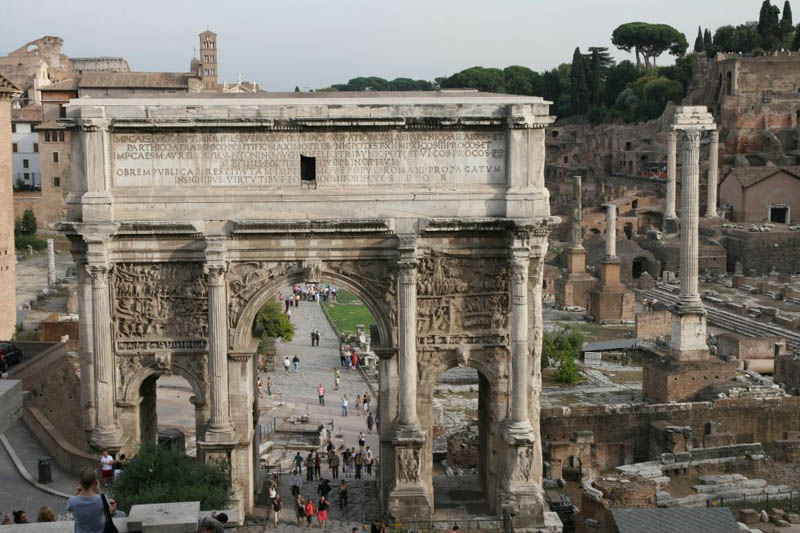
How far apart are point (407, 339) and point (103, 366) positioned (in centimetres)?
510

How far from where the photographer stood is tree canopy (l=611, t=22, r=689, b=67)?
114688 millimetres

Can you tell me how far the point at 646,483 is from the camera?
69.9 ft

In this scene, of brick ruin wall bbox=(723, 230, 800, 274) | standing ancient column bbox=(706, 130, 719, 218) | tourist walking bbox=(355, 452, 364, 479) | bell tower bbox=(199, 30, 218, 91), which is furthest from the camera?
bell tower bbox=(199, 30, 218, 91)

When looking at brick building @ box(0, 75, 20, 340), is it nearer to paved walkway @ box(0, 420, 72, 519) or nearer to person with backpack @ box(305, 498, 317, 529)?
paved walkway @ box(0, 420, 72, 519)

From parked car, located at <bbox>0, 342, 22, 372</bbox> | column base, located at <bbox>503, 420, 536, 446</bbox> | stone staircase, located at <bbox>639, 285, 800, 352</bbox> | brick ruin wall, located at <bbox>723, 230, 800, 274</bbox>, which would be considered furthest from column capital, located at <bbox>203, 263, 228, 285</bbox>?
brick ruin wall, located at <bbox>723, 230, 800, 274</bbox>

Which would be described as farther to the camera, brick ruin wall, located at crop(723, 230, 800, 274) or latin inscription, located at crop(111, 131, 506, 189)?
brick ruin wall, located at crop(723, 230, 800, 274)

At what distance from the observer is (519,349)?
18641 mm

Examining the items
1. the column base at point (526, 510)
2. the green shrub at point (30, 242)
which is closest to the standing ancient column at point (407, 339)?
the column base at point (526, 510)

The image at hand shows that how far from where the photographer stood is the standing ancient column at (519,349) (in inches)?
730

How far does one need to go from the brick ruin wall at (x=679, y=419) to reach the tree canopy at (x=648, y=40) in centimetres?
9282

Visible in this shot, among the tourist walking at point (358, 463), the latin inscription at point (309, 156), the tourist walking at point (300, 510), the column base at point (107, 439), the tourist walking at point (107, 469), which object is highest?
the latin inscription at point (309, 156)

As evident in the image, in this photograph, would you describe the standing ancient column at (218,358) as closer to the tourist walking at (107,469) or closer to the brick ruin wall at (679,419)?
the tourist walking at (107,469)

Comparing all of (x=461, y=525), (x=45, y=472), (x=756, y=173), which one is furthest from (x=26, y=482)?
(x=756, y=173)

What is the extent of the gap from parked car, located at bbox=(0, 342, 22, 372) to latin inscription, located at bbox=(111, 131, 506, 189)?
9488 mm
